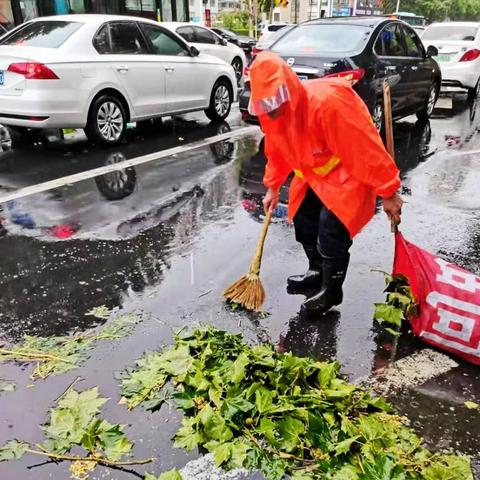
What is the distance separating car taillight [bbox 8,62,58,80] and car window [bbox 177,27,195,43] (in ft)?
24.3

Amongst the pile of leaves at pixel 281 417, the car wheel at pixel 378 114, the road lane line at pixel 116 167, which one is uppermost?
the car wheel at pixel 378 114

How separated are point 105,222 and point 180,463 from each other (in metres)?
2.91

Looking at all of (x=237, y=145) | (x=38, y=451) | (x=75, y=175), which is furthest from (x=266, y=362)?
(x=237, y=145)

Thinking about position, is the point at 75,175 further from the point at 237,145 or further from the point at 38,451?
the point at 38,451

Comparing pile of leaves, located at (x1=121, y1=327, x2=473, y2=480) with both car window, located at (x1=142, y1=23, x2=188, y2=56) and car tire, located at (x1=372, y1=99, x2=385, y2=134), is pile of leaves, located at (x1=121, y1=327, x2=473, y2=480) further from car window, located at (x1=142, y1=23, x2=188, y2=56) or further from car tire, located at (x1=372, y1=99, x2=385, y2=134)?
car window, located at (x1=142, y1=23, x2=188, y2=56)

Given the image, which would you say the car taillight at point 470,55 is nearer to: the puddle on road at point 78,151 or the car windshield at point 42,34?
the puddle on road at point 78,151

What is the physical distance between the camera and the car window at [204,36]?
13773 mm

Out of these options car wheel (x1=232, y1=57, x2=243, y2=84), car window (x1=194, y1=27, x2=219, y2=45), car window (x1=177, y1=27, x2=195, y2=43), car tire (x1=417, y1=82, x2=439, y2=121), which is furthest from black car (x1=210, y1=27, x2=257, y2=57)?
car tire (x1=417, y1=82, x2=439, y2=121)

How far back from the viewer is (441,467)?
208 cm

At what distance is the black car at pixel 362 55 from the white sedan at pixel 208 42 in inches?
247

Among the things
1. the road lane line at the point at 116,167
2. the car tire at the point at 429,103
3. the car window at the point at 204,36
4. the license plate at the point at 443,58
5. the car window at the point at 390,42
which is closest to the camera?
the road lane line at the point at 116,167

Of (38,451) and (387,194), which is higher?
(387,194)

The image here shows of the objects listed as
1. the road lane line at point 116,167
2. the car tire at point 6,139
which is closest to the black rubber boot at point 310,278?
the road lane line at point 116,167

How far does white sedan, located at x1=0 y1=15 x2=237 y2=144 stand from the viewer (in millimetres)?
6441
